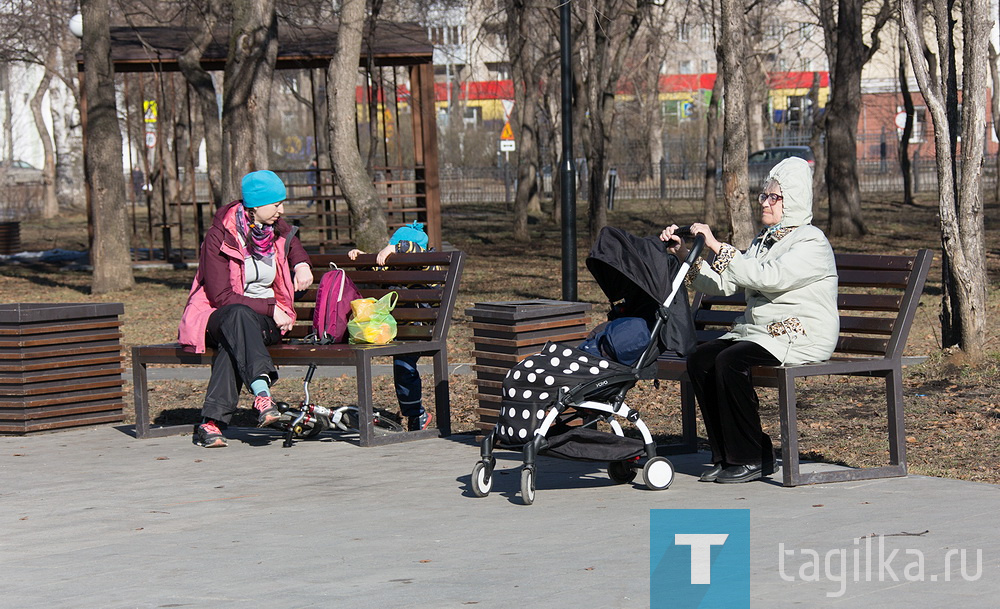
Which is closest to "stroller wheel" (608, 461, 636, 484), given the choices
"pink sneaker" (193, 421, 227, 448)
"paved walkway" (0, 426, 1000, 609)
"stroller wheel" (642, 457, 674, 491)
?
"paved walkway" (0, 426, 1000, 609)

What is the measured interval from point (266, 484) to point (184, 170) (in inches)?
1771

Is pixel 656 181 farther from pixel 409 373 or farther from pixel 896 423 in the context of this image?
pixel 896 423

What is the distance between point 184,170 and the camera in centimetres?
5003

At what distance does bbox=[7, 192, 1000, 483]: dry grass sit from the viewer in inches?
294

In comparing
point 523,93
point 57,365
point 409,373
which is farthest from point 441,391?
point 523,93

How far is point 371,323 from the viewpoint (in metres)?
7.88

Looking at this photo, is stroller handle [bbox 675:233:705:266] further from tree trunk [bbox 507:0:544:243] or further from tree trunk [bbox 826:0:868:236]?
tree trunk [bbox 507:0:544:243]

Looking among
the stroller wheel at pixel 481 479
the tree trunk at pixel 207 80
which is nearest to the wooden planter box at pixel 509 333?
the stroller wheel at pixel 481 479

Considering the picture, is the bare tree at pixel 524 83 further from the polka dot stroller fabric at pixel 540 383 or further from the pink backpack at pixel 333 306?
the polka dot stroller fabric at pixel 540 383

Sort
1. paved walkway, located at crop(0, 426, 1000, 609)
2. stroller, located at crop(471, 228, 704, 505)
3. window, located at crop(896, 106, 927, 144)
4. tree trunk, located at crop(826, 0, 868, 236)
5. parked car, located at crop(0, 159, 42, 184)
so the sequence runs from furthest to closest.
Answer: parked car, located at crop(0, 159, 42, 184) < window, located at crop(896, 106, 927, 144) < tree trunk, located at crop(826, 0, 868, 236) < stroller, located at crop(471, 228, 704, 505) < paved walkway, located at crop(0, 426, 1000, 609)

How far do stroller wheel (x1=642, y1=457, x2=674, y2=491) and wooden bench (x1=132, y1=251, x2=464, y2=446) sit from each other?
6.83ft

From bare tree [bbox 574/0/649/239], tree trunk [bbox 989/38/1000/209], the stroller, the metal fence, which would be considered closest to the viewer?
the stroller

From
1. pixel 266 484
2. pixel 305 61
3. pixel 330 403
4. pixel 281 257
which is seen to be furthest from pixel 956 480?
pixel 305 61

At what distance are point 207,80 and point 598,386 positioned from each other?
52.3ft
